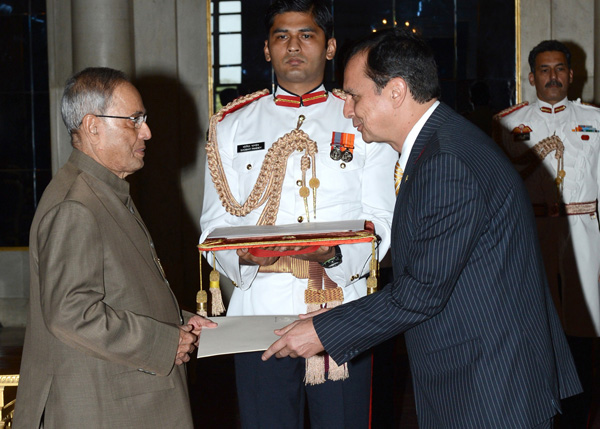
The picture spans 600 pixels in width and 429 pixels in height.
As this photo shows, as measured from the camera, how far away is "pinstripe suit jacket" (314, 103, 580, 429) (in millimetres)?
1803

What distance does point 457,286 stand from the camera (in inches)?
73.4

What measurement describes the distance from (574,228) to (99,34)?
3.80 meters

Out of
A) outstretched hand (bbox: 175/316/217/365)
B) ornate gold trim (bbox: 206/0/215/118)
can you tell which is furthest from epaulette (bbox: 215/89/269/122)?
ornate gold trim (bbox: 206/0/215/118)

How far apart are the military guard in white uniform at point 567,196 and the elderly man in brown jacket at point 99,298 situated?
2989 mm

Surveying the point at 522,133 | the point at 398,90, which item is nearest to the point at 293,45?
the point at 398,90

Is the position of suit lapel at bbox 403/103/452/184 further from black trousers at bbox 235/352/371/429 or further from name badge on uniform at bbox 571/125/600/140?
name badge on uniform at bbox 571/125/600/140

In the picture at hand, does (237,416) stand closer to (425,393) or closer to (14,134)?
(425,393)

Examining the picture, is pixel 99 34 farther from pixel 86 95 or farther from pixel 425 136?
pixel 425 136

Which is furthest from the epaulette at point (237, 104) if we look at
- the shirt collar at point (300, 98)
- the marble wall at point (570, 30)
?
the marble wall at point (570, 30)

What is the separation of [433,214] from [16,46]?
6.17 metres

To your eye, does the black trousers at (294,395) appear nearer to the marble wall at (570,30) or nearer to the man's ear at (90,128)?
the man's ear at (90,128)

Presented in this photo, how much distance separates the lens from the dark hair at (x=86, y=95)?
2203 millimetres

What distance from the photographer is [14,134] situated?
7.02 m

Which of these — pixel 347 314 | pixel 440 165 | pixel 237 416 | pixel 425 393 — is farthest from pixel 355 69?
pixel 237 416
